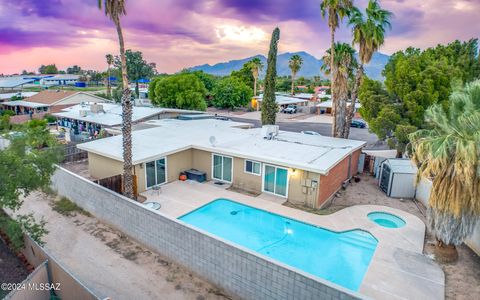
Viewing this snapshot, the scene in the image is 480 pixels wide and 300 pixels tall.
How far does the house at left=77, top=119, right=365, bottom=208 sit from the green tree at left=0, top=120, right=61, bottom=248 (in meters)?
5.52

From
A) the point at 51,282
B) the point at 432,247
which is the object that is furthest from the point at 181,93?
the point at 432,247

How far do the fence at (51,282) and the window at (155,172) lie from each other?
799 centimetres

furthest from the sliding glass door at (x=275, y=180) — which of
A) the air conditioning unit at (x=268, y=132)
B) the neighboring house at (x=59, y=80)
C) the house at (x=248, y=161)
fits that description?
the neighboring house at (x=59, y=80)

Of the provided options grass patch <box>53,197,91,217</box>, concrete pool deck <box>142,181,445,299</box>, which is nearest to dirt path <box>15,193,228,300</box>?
grass patch <box>53,197,91,217</box>

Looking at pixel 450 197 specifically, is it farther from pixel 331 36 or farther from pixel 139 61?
pixel 139 61

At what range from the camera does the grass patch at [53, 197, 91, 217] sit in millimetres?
14189

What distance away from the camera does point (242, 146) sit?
722 inches

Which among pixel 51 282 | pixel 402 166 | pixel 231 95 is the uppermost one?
pixel 231 95

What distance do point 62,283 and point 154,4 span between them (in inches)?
647

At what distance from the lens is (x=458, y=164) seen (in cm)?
913

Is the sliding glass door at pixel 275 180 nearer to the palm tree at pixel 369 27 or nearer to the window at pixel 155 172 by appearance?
the window at pixel 155 172


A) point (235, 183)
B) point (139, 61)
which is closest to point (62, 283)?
point (235, 183)

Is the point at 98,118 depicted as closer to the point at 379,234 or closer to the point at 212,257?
the point at 212,257

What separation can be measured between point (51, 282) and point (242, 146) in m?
12.1
